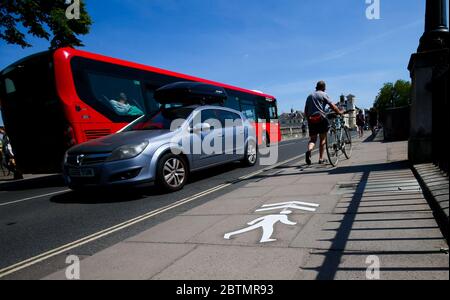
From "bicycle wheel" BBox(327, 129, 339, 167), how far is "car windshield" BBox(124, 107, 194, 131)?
3.05 meters

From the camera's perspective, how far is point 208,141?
21.2 feet

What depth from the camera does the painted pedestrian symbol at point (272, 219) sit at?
293 centimetres

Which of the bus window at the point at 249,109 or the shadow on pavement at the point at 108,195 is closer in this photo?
the shadow on pavement at the point at 108,195

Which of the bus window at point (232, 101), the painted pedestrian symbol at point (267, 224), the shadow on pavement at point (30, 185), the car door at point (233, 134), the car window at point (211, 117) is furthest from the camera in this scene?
the bus window at point (232, 101)

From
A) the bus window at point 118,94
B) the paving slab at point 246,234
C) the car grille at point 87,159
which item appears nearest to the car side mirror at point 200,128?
the car grille at point 87,159

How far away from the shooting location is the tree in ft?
46.4

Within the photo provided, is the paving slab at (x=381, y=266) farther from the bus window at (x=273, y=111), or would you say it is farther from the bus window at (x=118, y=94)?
the bus window at (x=273, y=111)

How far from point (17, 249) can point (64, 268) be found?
98cm

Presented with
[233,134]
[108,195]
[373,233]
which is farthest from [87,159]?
[373,233]

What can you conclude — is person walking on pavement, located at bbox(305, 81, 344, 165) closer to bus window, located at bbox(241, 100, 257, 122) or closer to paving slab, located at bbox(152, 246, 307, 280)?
paving slab, located at bbox(152, 246, 307, 280)

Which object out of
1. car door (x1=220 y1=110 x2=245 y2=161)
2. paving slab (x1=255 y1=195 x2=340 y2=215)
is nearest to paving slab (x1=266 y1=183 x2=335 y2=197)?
paving slab (x1=255 y1=195 x2=340 y2=215)

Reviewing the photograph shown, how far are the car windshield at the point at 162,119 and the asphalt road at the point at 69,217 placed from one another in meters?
1.20
